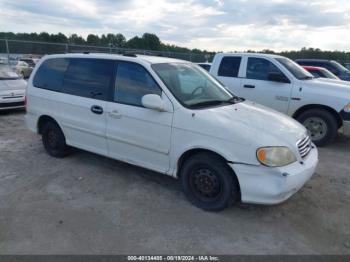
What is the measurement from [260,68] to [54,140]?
4723 millimetres

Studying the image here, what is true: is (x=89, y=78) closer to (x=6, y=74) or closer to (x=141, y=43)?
(x=6, y=74)

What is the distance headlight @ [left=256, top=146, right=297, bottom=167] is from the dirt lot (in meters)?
0.73

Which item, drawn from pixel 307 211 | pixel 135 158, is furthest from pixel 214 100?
pixel 307 211

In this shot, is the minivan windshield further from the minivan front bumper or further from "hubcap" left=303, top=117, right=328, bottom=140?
"hubcap" left=303, top=117, right=328, bottom=140

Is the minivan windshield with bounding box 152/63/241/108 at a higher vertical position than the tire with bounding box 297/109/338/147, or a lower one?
higher

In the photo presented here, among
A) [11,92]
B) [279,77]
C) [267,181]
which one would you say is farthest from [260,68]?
[11,92]

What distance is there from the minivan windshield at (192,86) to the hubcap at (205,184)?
818mm

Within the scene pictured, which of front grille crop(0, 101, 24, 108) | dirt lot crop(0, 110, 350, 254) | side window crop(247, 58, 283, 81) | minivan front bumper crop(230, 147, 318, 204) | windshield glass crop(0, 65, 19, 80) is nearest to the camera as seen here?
dirt lot crop(0, 110, 350, 254)

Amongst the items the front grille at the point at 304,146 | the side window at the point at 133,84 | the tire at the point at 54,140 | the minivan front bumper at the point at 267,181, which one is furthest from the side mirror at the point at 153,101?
the tire at the point at 54,140

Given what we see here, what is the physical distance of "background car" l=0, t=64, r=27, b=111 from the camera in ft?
28.4

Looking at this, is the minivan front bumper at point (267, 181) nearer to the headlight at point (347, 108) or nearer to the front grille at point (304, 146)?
the front grille at point (304, 146)

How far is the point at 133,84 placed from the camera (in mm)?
3986

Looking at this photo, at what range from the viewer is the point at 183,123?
3.49m

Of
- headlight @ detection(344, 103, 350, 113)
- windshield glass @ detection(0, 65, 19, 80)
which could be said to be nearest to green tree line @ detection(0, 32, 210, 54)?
windshield glass @ detection(0, 65, 19, 80)
